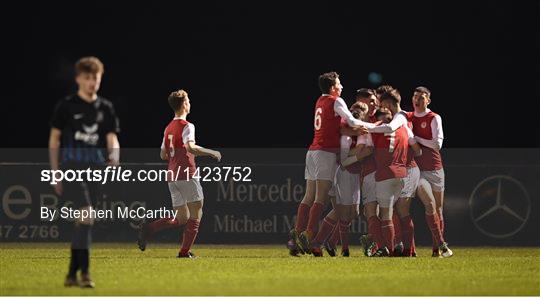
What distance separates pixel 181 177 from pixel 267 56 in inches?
397

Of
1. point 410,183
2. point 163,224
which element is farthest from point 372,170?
point 163,224

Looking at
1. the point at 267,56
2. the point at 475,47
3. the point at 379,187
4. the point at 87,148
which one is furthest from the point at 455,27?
the point at 87,148

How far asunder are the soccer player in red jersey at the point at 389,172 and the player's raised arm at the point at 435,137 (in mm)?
579

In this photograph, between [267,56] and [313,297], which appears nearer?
[313,297]

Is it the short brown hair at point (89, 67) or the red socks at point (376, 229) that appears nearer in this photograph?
the short brown hair at point (89, 67)

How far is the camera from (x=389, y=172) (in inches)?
508

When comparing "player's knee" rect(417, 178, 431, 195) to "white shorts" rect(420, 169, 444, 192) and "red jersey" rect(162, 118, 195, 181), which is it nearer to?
"white shorts" rect(420, 169, 444, 192)

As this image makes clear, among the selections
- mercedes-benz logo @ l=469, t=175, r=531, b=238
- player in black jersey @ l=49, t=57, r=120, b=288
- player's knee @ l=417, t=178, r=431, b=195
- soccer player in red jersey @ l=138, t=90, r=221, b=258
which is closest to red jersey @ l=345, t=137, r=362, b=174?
player's knee @ l=417, t=178, r=431, b=195

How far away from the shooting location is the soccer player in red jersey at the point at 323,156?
12.8 m

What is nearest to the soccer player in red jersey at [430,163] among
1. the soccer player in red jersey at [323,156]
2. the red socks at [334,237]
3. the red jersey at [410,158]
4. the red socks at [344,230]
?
the red jersey at [410,158]

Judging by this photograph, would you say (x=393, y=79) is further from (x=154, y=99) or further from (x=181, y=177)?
(x=181, y=177)

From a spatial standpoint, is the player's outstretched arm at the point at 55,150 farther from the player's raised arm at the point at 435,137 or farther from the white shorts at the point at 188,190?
the player's raised arm at the point at 435,137

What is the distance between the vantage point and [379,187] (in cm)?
1291

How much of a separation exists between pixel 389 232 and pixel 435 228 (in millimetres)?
829
